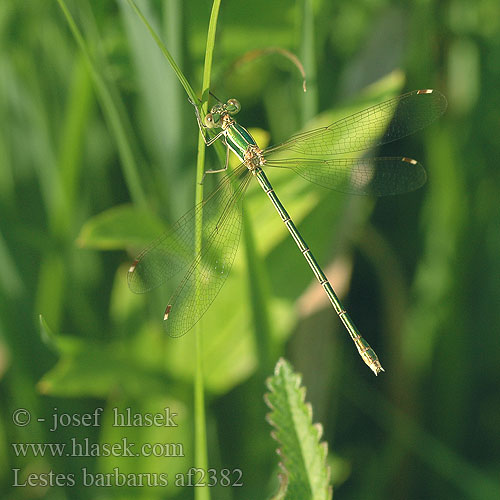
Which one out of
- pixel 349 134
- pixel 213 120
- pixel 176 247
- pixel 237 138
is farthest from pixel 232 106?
pixel 176 247

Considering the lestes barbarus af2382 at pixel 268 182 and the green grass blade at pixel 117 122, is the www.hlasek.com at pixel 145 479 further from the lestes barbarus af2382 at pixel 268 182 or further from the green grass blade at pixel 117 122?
the green grass blade at pixel 117 122

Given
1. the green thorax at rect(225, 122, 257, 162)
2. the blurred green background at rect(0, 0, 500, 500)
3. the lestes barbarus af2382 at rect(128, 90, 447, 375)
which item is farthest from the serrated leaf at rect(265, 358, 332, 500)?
the green thorax at rect(225, 122, 257, 162)

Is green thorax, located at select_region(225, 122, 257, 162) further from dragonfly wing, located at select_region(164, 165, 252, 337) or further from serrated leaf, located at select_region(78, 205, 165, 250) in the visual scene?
serrated leaf, located at select_region(78, 205, 165, 250)

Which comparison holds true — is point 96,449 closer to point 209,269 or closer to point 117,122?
point 209,269

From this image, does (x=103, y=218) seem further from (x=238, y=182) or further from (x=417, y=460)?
(x=417, y=460)

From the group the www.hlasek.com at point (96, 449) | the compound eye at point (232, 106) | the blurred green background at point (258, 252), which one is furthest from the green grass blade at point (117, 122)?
the www.hlasek.com at point (96, 449)

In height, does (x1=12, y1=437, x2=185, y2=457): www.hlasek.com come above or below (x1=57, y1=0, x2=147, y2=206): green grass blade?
below
